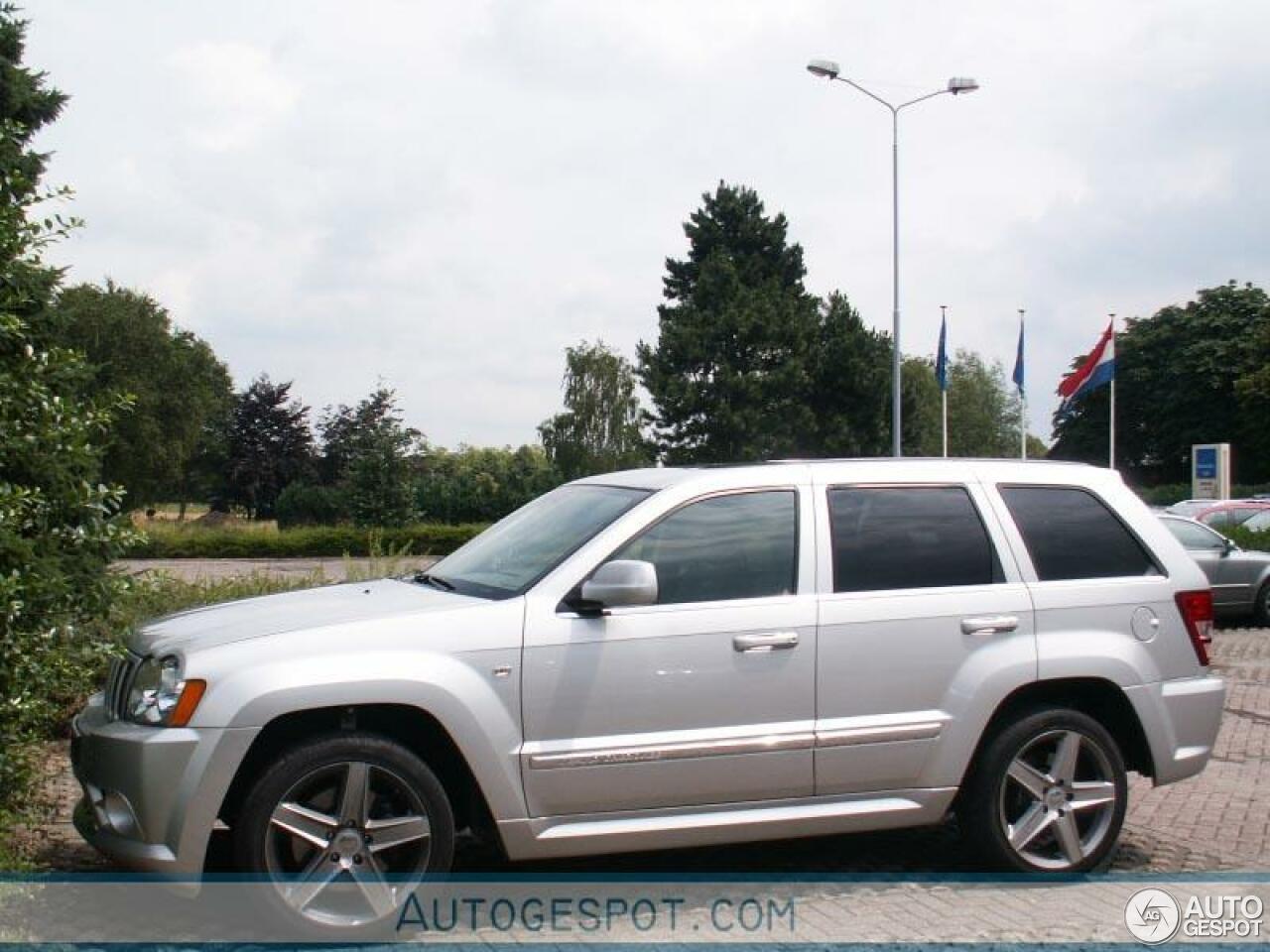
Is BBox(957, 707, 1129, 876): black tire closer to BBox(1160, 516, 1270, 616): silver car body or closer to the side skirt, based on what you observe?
the side skirt

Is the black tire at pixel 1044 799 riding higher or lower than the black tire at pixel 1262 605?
lower

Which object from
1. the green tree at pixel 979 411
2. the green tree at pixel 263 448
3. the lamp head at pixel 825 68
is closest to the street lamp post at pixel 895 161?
the lamp head at pixel 825 68

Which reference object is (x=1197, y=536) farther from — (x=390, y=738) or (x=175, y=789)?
(x=175, y=789)

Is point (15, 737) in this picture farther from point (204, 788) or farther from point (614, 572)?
point (614, 572)

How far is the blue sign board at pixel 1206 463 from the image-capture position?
3816 centimetres

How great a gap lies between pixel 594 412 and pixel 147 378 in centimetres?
2884

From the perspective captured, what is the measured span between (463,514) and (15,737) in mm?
46716

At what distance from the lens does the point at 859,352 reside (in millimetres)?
59531

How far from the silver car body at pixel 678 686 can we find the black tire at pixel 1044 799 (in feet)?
0.48

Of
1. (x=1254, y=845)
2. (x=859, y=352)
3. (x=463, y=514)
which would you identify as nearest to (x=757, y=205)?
(x=859, y=352)

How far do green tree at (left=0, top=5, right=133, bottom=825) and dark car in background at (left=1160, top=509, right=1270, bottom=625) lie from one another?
15.3 meters

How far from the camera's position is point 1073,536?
20.8ft

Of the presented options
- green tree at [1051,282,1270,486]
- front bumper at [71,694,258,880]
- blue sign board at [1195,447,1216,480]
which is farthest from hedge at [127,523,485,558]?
green tree at [1051,282,1270,486]
